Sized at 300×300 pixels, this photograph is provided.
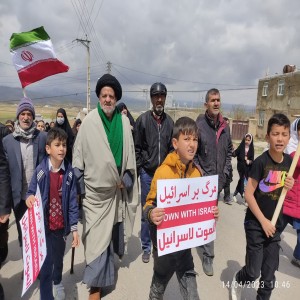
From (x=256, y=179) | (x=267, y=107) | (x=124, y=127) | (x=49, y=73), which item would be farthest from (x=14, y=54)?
(x=267, y=107)

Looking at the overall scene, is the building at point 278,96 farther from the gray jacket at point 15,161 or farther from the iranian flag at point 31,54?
the gray jacket at point 15,161

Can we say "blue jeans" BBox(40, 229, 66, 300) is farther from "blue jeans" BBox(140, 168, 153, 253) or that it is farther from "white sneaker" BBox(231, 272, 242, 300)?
"white sneaker" BBox(231, 272, 242, 300)

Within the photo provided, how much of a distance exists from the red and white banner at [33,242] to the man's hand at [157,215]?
2.91ft

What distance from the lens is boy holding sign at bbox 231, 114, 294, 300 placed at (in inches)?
97.4

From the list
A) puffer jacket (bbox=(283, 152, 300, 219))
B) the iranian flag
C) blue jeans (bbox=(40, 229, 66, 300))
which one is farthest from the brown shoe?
the iranian flag

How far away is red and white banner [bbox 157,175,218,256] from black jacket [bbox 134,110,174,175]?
4.57ft

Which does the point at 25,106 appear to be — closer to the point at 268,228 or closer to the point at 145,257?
the point at 145,257

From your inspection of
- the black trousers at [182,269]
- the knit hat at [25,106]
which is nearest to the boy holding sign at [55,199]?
the knit hat at [25,106]

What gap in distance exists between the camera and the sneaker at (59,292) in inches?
111

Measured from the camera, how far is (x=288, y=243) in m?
4.46

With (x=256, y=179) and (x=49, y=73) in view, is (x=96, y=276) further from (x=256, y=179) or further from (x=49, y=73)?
(x=49, y=73)

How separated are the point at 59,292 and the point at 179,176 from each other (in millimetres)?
1786

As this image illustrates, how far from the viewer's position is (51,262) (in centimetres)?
262

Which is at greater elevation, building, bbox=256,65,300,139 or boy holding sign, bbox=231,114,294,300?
building, bbox=256,65,300,139
